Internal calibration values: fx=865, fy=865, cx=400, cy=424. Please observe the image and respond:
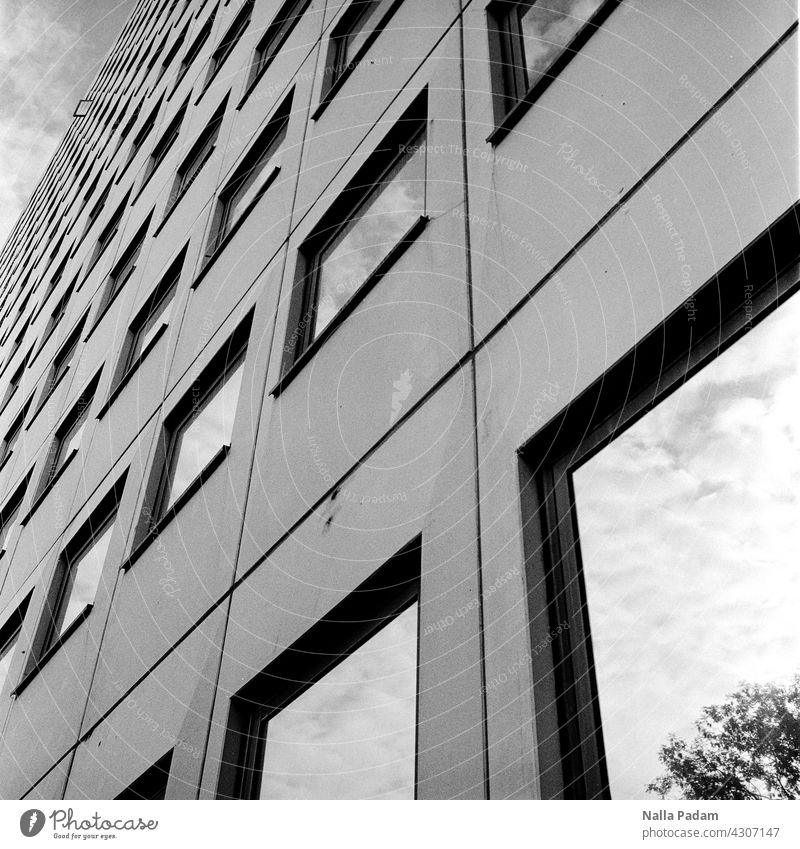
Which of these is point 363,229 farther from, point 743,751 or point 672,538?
point 743,751

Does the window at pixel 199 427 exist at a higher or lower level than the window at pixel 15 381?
lower

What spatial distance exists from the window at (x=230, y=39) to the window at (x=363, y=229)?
7.90 meters

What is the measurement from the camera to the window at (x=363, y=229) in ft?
20.2

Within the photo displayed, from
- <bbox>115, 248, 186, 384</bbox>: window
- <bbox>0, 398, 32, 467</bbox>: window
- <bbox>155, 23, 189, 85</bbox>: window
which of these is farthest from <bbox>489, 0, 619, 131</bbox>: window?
<bbox>155, 23, 189, 85</bbox>: window

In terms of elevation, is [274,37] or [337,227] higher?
[274,37]

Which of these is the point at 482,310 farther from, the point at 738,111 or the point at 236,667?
the point at 236,667

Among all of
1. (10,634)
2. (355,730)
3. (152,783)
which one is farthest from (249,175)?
(355,730)

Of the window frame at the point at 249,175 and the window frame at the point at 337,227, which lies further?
the window frame at the point at 249,175

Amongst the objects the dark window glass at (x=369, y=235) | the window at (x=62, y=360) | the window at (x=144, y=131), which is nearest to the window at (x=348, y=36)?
the dark window glass at (x=369, y=235)

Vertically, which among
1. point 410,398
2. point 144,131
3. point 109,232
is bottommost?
point 410,398

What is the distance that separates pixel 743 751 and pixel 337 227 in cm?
550

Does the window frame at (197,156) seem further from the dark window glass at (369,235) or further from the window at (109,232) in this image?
the dark window glass at (369,235)

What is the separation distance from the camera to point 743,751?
2.70 m
